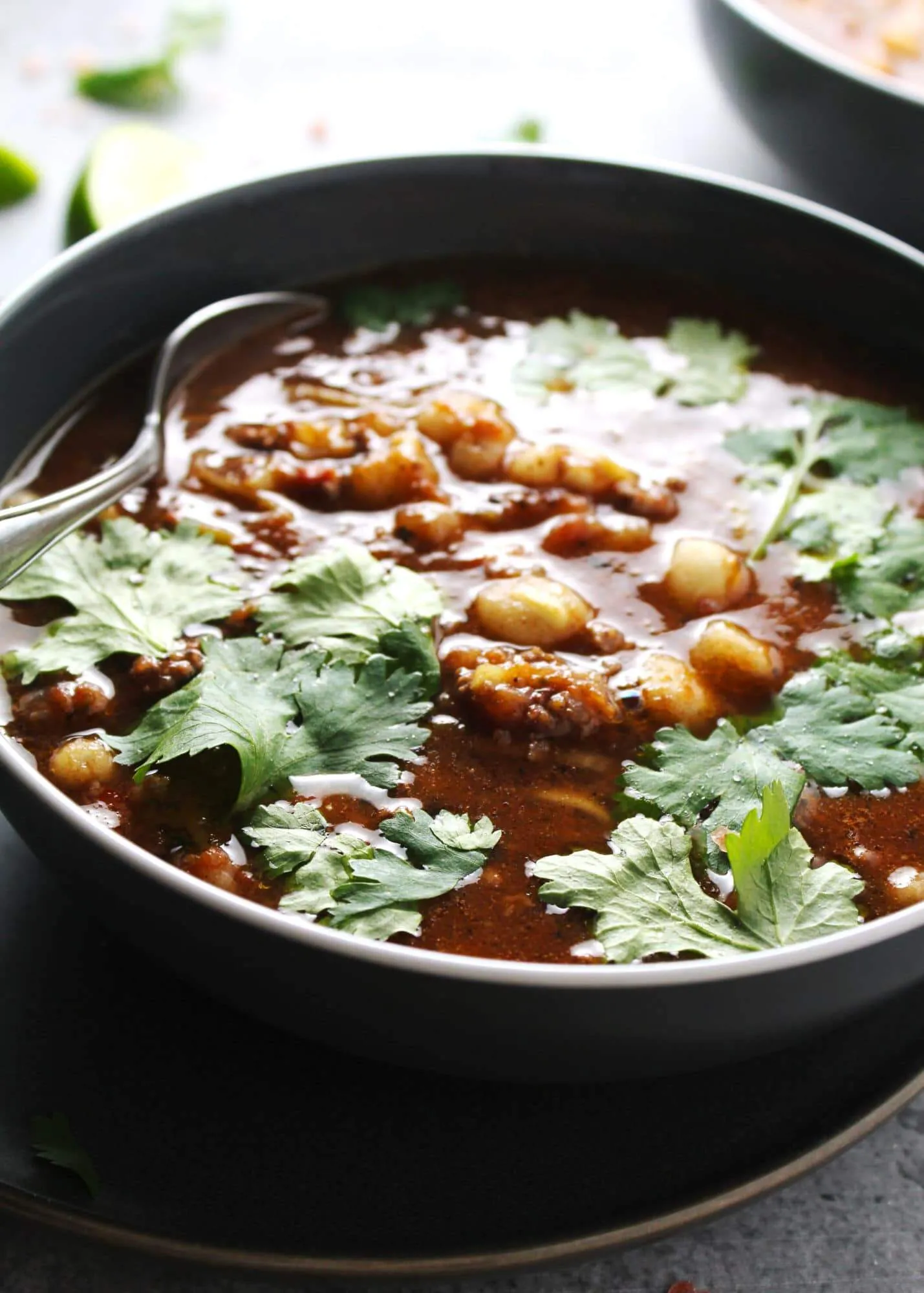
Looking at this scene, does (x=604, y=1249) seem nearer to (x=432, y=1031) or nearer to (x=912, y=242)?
(x=432, y=1031)

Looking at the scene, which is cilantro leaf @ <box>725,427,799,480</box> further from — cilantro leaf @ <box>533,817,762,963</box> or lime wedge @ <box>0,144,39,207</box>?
lime wedge @ <box>0,144,39,207</box>

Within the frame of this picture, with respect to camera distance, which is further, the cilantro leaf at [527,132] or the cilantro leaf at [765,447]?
the cilantro leaf at [527,132]

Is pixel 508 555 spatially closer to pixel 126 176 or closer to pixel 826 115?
pixel 126 176

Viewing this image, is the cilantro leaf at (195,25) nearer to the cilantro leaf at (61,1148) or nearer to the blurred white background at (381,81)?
the blurred white background at (381,81)

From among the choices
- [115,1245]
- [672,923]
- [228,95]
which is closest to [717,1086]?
[672,923]

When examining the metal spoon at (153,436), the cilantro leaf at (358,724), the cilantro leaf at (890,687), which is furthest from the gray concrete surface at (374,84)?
the cilantro leaf at (890,687)

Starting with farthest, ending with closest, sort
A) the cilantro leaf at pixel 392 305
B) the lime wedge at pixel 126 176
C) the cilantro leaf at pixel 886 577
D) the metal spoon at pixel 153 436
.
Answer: the lime wedge at pixel 126 176 < the cilantro leaf at pixel 392 305 < the cilantro leaf at pixel 886 577 < the metal spoon at pixel 153 436

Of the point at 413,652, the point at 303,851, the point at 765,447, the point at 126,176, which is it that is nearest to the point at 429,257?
the point at 126,176
